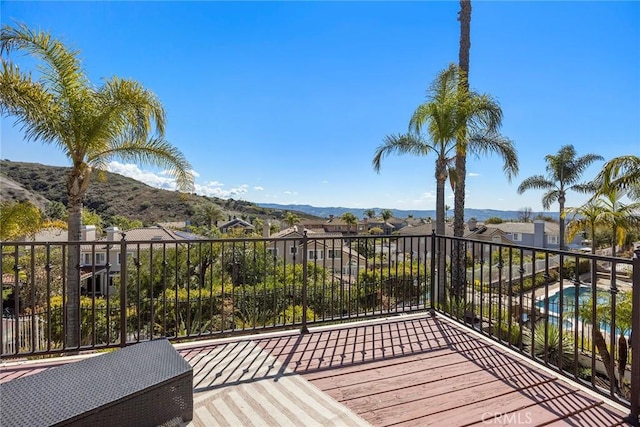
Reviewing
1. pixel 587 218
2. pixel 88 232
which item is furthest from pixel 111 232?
pixel 587 218

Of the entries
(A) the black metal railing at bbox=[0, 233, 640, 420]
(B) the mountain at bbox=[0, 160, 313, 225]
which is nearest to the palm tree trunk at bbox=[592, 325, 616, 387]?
(A) the black metal railing at bbox=[0, 233, 640, 420]

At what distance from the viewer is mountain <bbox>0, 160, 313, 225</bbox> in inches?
1601

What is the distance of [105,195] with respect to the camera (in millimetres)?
49406

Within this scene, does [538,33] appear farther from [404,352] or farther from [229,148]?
[229,148]

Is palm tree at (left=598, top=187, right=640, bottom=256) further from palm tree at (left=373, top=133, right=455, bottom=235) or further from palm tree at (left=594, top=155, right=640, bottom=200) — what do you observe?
palm tree at (left=373, top=133, right=455, bottom=235)

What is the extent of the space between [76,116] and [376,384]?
7.00 m

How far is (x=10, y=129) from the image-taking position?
5914 millimetres

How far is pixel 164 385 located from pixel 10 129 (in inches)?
263

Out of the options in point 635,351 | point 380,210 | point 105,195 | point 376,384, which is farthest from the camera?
point 380,210

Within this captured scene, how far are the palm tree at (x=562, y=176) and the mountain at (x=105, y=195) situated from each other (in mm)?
33997

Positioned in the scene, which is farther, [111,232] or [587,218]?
[111,232]

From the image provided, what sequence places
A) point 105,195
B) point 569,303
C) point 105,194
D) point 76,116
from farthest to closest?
point 105,194 → point 105,195 → point 569,303 → point 76,116

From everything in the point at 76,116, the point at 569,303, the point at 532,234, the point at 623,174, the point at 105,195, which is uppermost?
the point at 105,195

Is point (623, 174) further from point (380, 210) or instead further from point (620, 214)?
point (380, 210)
